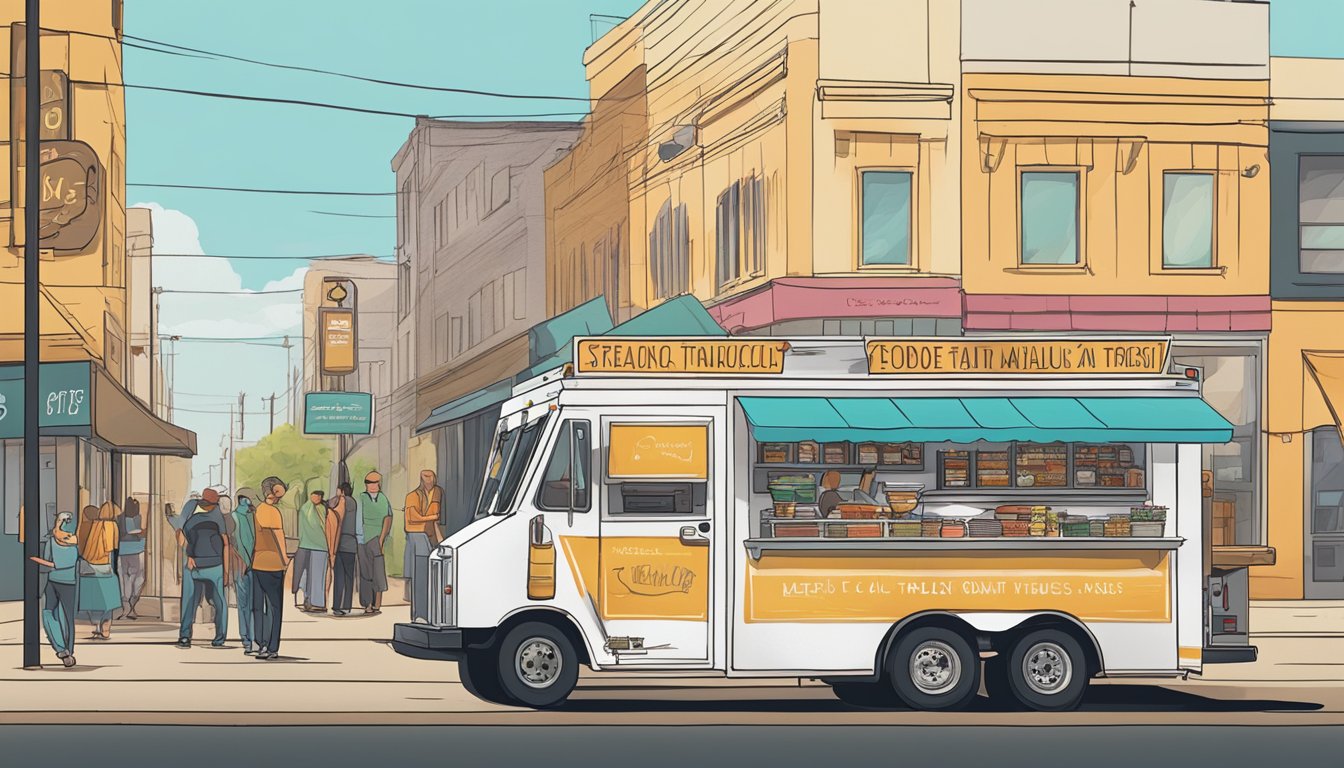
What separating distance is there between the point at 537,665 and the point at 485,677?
1.85 ft

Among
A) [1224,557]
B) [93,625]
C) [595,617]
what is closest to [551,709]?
[595,617]

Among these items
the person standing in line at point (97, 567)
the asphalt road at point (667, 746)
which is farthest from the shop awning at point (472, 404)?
the asphalt road at point (667, 746)

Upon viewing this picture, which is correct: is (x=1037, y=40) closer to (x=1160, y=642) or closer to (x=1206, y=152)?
(x=1206, y=152)

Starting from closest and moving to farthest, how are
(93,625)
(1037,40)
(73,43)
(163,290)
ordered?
(93,625)
(1037,40)
(73,43)
(163,290)

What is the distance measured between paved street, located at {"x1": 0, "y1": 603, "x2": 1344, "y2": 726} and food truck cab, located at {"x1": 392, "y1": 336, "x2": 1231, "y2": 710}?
0.46m

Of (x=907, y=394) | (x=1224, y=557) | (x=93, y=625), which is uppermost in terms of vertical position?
(x=907, y=394)

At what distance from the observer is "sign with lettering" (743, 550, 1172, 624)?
14969mm

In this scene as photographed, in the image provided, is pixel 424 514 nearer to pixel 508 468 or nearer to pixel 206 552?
pixel 206 552

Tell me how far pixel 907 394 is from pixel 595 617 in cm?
299

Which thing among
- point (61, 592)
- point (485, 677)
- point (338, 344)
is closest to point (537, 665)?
point (485, 677)

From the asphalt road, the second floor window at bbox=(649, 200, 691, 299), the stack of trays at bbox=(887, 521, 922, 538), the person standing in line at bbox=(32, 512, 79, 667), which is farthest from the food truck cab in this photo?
the second floor window at bbox=(649, 200, 691, 299)

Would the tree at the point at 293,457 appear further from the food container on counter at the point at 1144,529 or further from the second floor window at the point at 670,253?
the food container on counter at the point at 1144,529

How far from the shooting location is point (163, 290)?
Answer: 265ft

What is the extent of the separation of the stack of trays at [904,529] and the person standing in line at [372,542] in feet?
39.8
